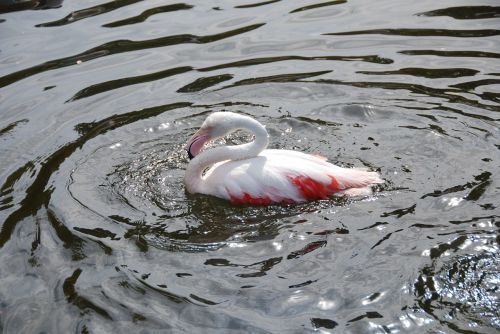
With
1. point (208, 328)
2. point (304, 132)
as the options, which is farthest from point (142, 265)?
point (304, 132)

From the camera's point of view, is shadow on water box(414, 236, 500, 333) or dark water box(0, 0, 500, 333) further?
dark water box(0, 0, 500, 333)

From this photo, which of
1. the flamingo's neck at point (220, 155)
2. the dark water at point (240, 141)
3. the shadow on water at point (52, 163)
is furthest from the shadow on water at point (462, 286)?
the shadow on water at point (52, 163)

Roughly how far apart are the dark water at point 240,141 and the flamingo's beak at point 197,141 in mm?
322

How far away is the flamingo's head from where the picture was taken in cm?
615

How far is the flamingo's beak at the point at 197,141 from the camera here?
20.4ft

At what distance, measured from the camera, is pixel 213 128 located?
20.3 feet

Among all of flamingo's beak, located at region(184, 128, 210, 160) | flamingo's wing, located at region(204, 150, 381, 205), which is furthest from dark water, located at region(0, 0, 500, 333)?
flamingo's beak, located at region(184, 128, 210, 160)

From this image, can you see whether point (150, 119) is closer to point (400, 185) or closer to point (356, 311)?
point (400, 185)

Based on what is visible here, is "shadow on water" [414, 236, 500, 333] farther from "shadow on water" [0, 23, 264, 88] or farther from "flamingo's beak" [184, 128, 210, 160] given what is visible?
"shadow on water" [0, 23, 264, 88]

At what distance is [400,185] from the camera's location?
596cm

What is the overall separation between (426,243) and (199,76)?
3.95 metres

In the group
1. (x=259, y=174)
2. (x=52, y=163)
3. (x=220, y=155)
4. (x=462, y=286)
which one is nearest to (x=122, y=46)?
(x=52, y=163)

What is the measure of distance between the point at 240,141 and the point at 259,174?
1267 millimetres

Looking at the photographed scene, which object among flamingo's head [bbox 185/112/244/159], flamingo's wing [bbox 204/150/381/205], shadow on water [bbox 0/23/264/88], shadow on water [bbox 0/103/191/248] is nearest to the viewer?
flamingo's wing [bbox 204/150/381/205]
